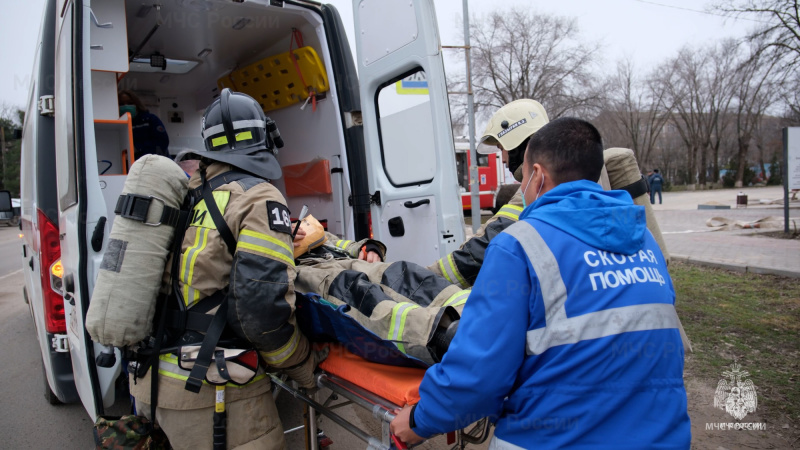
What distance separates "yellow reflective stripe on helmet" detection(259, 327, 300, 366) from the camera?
1981mm

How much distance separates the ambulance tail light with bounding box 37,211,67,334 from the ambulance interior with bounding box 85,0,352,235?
435mm

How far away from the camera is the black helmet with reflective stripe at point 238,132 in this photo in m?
2.15

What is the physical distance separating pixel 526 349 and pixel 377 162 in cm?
258

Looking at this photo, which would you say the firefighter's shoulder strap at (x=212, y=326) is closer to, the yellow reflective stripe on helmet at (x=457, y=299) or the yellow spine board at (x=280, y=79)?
the yellow reflective stripe on helmet at (x=457, y=299)

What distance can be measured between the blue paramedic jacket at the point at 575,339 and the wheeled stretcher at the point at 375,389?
475 millimetres

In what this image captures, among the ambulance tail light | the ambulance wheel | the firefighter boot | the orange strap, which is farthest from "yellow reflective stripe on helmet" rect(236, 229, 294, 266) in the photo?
the ambulance wheel

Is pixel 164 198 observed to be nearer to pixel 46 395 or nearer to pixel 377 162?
pixel 377 162

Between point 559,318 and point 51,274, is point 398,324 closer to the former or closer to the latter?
point 559,318

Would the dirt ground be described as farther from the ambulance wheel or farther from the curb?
the ambulance wheel

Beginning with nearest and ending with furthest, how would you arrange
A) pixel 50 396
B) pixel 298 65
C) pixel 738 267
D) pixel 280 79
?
pixel 50 396 < pixel 298 65 < pixel 280 79 < pixel 738 267

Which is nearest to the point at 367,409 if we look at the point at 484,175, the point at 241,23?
the point at 241,23

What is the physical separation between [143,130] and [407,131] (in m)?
2.88

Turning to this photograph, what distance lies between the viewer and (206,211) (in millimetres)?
1993

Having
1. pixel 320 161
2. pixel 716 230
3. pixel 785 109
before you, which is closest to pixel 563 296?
pixel 320 161
